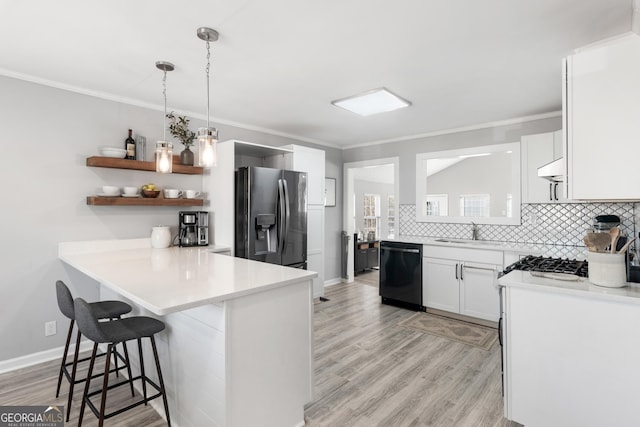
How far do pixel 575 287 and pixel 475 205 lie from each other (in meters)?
2.84

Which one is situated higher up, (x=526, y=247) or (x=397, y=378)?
(x=526, y=247)

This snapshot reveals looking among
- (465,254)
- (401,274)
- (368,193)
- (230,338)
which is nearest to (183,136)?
(230,338)

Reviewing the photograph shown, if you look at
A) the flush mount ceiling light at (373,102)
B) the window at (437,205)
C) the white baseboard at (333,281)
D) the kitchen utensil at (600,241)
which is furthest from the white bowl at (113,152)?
the window at (437,205)

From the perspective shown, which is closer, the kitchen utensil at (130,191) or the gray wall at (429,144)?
the kitchen utensil at (130,191)

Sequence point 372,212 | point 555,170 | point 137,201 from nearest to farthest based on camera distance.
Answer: point 555,170
point 137,201
point 372,212

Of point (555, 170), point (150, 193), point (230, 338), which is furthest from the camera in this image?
point (150, 193)

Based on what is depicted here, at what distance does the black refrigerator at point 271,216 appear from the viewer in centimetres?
348

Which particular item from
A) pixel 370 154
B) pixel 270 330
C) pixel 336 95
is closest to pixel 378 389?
pixel 270 330

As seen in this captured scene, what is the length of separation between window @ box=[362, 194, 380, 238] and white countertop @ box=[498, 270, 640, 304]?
5.86 metres

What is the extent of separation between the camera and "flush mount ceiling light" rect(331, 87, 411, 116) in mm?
A: 3100

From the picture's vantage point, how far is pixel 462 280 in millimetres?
3852

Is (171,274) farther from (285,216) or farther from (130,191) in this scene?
(285,216)

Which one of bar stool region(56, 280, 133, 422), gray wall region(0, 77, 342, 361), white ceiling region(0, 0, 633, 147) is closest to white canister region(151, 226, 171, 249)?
gray wall region(0, 77, 342, 361)

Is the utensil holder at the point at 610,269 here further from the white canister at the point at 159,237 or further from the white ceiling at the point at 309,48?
the white canister at the point at 159,237
